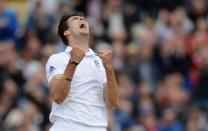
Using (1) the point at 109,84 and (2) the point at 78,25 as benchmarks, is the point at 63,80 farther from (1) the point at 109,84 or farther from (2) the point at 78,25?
(2) the point at 78,25

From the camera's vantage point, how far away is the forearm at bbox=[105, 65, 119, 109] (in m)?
8.27

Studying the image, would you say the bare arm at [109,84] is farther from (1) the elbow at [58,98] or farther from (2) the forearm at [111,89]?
(1) the elbow at [58,98]

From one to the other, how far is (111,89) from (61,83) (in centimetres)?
52

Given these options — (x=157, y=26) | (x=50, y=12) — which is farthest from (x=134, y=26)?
(x=50, y=12)

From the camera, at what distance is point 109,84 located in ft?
27.2

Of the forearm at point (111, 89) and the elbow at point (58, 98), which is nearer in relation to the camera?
the elbow at point (58, 98)

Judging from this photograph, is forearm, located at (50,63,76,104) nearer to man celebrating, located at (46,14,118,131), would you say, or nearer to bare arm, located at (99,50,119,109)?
man celebrating, located at (46,14,118,131)

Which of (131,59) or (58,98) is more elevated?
(58,98)

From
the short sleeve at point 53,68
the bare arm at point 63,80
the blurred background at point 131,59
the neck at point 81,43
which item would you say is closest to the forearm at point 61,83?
the bare arm at point 63,80

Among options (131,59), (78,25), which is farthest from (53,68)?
(131,59)

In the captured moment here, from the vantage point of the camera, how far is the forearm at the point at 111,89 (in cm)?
827

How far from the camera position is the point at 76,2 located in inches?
712

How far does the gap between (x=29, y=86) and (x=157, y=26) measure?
296 cm

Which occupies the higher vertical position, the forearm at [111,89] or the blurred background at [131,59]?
the forearm at [111,89]
